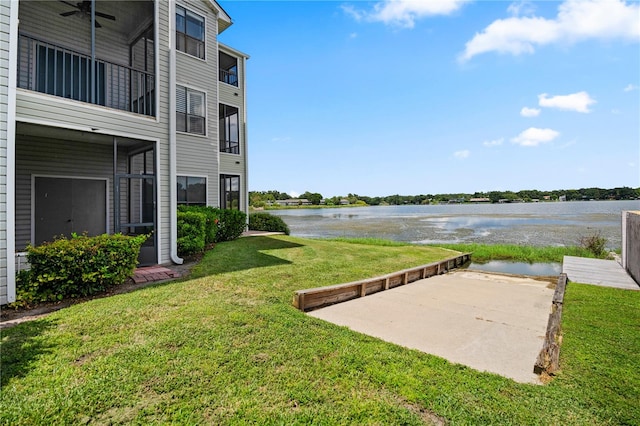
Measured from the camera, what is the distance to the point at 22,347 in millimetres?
3426

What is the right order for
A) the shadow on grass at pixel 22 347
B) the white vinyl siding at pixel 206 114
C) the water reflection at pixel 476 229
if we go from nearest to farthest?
1. the shadow on grass at pixel 22 347
2. the white vinyl siding at pixel 206 114
3. the water reflection at pixel 476 229

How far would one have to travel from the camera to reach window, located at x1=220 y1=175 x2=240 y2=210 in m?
15.7

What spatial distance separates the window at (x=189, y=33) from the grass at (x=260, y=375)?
9.97m

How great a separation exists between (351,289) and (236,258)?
3.76 m

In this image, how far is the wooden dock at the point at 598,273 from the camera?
7.82 meters

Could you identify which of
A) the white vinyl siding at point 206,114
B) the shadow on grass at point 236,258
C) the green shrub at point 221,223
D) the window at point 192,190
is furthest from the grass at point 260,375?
the white vinyl siding at point 206,114

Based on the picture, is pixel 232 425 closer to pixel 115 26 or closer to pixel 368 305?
pixel 368 305

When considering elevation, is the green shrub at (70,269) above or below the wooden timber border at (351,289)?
above

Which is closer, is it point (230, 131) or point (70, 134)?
point (70, 134)

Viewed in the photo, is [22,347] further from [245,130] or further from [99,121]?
[245,130]

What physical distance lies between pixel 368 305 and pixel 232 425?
3842mm

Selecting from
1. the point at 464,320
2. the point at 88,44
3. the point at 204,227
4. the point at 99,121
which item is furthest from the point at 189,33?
the point at 464,320

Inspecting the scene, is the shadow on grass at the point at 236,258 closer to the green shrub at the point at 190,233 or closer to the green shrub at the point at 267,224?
the green shrub at the point at 190,233

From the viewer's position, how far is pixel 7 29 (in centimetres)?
501
